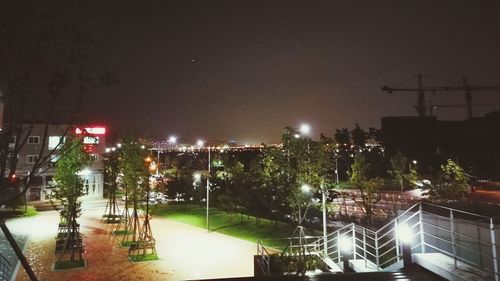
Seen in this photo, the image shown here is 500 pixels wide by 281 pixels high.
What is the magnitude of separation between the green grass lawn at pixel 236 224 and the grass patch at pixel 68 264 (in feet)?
28.1

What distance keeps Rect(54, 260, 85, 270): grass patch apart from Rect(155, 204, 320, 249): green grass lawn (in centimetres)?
855

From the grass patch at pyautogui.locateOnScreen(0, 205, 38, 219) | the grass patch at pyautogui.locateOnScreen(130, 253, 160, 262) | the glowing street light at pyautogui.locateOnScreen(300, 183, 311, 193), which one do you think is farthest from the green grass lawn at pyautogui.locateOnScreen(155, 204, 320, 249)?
the grass patch at pyautogui.locateOnScreen(0, 205, 38, 219)

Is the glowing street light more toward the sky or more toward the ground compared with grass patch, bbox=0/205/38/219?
more toward the sky

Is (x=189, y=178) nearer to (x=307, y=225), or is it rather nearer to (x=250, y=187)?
(x=250, y=187)

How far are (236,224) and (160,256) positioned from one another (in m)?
10.1

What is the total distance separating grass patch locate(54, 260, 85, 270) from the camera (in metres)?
17.0

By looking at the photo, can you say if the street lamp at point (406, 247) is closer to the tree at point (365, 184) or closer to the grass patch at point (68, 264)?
the grass patch at point (68, 264)

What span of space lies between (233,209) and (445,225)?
2297 centimetres

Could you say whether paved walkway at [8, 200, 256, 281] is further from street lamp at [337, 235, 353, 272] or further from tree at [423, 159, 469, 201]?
tree at [423, 159, 469, 201]

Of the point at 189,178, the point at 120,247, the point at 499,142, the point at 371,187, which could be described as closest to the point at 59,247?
the point at 120,247

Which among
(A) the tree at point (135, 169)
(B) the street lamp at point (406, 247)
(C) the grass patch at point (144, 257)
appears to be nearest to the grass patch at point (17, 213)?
(A) the tree at point (135, 169)

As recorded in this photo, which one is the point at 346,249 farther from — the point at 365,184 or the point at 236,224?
the point at 236,224

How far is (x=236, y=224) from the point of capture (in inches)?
1134

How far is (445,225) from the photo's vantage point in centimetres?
1127
